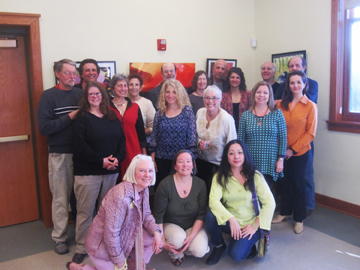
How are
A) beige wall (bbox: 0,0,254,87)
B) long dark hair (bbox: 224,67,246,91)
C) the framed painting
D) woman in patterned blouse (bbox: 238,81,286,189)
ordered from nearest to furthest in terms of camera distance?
woman in patterned blouse (bbox: 238,81,286,189)
beige wall (bbox: 0,0,254,87)
long dark hair (bbox: 224,67,246,91)
the framed painting

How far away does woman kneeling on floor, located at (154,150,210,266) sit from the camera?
2.42m

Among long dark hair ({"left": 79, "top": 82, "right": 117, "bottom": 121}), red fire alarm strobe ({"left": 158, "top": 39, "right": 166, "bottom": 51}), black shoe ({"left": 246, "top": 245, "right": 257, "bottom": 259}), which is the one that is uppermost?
red fire alarm strobe ({"left": 158, "top": 39, "right": 166, "bottom": 51})

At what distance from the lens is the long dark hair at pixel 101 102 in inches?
96.0

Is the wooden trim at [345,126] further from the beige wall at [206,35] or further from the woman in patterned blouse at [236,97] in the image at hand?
the woman in patterned blouse at [236,97]

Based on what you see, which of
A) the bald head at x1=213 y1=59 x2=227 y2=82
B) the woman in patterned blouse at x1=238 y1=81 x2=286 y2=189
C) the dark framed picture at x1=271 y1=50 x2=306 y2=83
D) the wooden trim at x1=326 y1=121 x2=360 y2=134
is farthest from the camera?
the dark framed picture at x1=271 y1=50 x2=306 y2=83

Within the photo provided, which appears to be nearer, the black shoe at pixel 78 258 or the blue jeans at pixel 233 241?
the blue jeans at pixel 233 241

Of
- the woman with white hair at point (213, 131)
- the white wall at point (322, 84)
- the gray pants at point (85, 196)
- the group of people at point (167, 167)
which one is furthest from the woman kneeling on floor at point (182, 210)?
the white wall at point (322, 84)

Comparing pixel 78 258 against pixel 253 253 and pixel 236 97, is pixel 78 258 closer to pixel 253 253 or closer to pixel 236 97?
pixel 253 253

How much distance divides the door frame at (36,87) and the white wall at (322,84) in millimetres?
2846

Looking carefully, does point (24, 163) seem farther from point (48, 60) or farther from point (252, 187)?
point (252, 187)

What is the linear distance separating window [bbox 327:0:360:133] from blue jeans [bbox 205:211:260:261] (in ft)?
5.70

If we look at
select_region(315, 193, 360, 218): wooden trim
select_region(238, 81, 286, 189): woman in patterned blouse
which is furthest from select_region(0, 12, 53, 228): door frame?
select_region(315, 193, 360, 218): wooden trim

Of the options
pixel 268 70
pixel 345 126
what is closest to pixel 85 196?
pixel 268 70

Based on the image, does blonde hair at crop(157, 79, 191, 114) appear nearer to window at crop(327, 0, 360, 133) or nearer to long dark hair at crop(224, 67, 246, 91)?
long dark hair at crop(224, 67, 246, 91)
